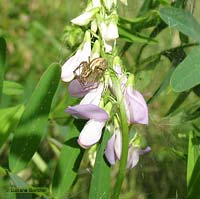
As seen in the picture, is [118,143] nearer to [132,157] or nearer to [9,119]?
[132,157]

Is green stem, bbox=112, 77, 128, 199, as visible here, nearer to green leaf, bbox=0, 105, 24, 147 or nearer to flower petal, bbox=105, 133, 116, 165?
flower petal, bbox=105, 133, 116, 165

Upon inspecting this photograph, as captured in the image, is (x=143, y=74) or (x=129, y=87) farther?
(x=143, y=74)

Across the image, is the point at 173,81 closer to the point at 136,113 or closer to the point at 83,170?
the point at 136,113

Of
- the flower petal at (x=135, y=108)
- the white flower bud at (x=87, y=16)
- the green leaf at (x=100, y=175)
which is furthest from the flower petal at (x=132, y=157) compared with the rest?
the white flower bud at (x=87, y=16)

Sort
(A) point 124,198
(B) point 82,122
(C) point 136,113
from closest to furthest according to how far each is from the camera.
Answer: (C) point 136,113
(B) point 82,122
(A) point 124,198

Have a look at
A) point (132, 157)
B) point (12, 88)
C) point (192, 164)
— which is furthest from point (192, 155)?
point (12, 88)

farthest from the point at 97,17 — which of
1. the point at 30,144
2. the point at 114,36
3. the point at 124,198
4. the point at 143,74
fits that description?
the point at 124,198
